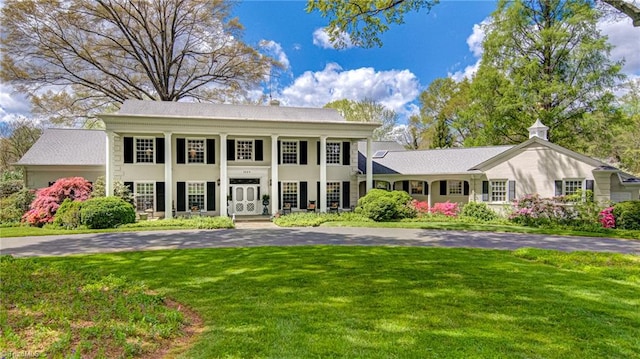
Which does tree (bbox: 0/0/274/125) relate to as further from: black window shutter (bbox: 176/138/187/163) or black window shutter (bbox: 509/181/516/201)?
black window shutter (bbox: 509/181/516/201)

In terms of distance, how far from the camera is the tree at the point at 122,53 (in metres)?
23.6

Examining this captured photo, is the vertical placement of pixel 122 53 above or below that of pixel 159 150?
above

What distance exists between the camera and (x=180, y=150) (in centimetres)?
2086

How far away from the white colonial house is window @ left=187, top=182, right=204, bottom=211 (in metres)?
0.06

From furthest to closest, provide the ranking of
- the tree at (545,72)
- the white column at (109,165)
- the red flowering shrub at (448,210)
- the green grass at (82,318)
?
1. the tree at (545,72)
2. the red flowering shrub at (448,210)
3. the white column at (109,165)
4. the green grass at (82,318)

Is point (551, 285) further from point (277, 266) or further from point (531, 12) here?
point (531, 12)

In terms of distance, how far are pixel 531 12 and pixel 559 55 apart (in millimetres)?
3915

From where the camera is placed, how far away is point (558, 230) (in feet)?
51.0

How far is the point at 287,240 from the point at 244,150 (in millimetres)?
10663

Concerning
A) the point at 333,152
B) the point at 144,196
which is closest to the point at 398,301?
the point at 333,152

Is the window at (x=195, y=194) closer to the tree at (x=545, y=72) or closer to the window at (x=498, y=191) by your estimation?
the window at (x=498, y=191)

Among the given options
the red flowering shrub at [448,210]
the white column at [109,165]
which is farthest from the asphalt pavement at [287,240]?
the red flowering shrub at [448,210]

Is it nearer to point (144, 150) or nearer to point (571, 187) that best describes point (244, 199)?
point (144, 150)

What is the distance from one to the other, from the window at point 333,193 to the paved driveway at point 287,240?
758 cm
